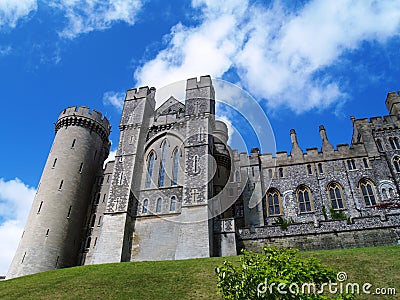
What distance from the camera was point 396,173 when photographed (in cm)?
2950

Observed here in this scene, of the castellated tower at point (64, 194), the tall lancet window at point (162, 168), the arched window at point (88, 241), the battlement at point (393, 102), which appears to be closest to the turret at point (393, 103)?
the battlement at point (393, 102)

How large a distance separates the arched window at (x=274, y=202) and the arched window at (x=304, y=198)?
74.5 inches

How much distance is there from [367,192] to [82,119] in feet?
99.2

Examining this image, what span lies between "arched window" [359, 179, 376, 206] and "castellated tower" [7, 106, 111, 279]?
2737cm

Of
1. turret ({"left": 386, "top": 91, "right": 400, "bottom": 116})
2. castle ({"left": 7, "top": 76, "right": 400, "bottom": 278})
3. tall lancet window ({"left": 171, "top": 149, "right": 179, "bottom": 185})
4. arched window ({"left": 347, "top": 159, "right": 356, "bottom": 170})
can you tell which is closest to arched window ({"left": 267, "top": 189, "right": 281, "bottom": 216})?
castle ({"left": 7, "top": 76, "right": 400, "bottom": 278})

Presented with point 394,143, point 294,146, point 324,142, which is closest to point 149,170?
point 294,146

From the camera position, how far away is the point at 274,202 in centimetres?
3155

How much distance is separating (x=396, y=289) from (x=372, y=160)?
61.8 ft

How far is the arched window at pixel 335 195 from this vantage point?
29781 millimetres

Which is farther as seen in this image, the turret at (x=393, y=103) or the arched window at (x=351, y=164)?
the turret at (x=393, y=103)

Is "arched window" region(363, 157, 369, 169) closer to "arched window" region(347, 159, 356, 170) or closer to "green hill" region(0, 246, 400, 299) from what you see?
"arched window" region(347, 159, 356, 170)

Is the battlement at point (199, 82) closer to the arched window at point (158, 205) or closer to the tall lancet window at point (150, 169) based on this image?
the tall lancet window at point (150, 169)

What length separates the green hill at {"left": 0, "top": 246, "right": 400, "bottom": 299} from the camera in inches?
617

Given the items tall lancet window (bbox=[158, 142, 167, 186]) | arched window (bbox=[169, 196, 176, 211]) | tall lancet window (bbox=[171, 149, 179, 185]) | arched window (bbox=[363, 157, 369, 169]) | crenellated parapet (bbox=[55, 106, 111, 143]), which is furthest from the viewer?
crenellated parapet (bbox=[55, 106, 111, 143])
